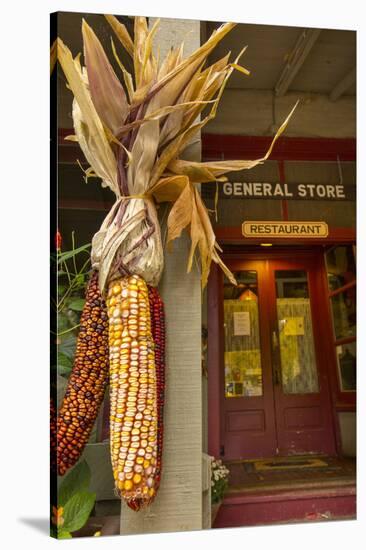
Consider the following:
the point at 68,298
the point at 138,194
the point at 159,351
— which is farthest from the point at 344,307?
the point at 68,298

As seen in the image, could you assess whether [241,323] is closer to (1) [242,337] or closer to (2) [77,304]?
(1) [242,337]

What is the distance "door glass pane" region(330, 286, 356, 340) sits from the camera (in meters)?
3.95

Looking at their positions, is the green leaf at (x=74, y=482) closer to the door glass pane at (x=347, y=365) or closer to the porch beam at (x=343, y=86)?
the door glass pane at (x=347, y=365)

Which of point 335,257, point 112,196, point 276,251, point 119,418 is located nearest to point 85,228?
point 112,196

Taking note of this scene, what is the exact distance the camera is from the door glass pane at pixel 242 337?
389 cm

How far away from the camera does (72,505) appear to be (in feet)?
8.51

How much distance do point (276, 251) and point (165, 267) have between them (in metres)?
1.33

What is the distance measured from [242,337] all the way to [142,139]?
1828mm

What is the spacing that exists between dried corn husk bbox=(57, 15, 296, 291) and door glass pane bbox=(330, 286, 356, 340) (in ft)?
5.40

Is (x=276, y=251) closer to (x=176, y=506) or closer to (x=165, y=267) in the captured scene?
(x=165, y=267)

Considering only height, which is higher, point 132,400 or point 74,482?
point 132,400

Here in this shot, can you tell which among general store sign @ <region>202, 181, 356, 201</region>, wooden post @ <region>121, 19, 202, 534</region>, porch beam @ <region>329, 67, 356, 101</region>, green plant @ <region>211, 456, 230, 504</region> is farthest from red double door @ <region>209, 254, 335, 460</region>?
porch beam @ <region>329, 67, 356, 101</region>

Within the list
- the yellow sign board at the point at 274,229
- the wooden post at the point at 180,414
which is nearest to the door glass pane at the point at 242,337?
the yellow sign board at the point at 274,229

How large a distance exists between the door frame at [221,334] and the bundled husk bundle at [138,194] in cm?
87
